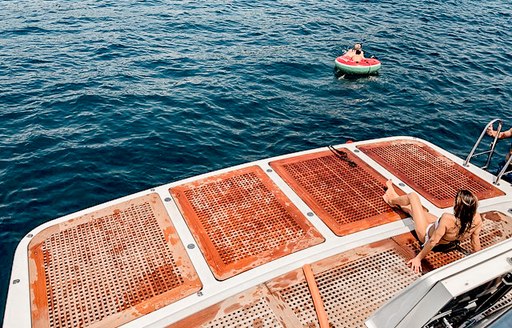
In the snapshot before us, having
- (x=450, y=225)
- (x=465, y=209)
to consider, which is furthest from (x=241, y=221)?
(x=465, y=209)

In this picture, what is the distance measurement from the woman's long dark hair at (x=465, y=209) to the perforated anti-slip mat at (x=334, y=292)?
1.93ft

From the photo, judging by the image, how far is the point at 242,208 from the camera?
6316 mm

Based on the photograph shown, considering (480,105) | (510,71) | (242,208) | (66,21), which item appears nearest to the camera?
(242,208)

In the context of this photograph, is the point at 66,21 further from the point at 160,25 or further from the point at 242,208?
the point at 242,208

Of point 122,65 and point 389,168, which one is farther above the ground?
point 389,168

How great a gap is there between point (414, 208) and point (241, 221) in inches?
107

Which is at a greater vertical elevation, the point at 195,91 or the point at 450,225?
the point at 450,225

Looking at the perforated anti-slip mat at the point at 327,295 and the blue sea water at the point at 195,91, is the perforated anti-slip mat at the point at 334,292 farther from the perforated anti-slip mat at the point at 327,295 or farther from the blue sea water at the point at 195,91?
the blue sea water at the point at 195,91

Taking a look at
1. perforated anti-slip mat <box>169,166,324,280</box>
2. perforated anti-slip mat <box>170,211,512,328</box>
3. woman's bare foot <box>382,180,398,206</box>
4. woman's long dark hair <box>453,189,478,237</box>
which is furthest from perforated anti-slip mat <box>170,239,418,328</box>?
woman's bare foot <box>382,180,398,206</box>

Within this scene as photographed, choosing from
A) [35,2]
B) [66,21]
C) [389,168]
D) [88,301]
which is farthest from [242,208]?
[35,2]

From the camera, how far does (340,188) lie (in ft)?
22.7

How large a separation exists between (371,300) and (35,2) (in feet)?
100

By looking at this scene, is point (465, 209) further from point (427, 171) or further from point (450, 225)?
point (427, 171)

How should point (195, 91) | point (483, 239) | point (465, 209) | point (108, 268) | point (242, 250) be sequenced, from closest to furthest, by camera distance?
1. point (108, 268)
2. point (465, 209)
3. point (242, 250)
4. point (483, 239)
5. point (195, 91)
